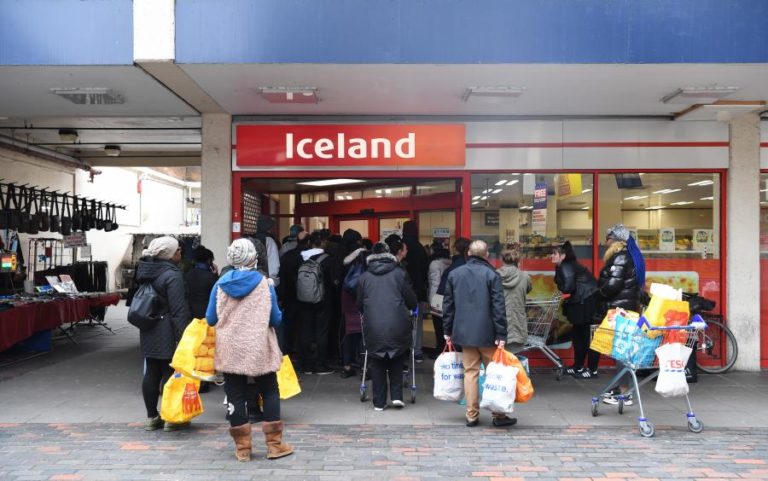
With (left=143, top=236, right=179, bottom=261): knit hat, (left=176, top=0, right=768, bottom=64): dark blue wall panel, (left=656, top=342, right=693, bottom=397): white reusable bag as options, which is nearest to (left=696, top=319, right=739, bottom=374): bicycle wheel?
(left=656, top=342, right=693, bottom=397): white reusable bag

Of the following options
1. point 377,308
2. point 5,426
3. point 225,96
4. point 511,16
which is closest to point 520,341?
point 377,308

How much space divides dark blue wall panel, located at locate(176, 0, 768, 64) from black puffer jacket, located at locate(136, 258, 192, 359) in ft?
6.95

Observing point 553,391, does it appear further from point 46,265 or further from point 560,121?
point 46,265

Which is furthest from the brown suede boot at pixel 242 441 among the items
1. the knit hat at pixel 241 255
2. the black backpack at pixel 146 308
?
the black backpack at pixel 146 308

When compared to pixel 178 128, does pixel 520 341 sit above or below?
below

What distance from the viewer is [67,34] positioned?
613cm

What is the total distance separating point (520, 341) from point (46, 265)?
1192 cm

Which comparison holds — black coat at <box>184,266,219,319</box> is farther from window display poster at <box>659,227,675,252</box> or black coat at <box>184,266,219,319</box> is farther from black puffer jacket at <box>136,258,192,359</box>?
window display poster at <box>659,227,675,252</box>

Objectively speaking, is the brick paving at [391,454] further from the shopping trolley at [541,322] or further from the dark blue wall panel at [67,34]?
the dark blue wall panel at [67,34]

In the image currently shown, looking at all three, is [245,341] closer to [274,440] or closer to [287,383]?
[274,440]

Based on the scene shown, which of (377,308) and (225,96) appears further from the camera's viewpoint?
(225,96)

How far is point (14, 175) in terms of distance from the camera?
41.5ft

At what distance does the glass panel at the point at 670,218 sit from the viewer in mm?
8594

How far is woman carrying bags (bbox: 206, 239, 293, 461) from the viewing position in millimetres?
4887
